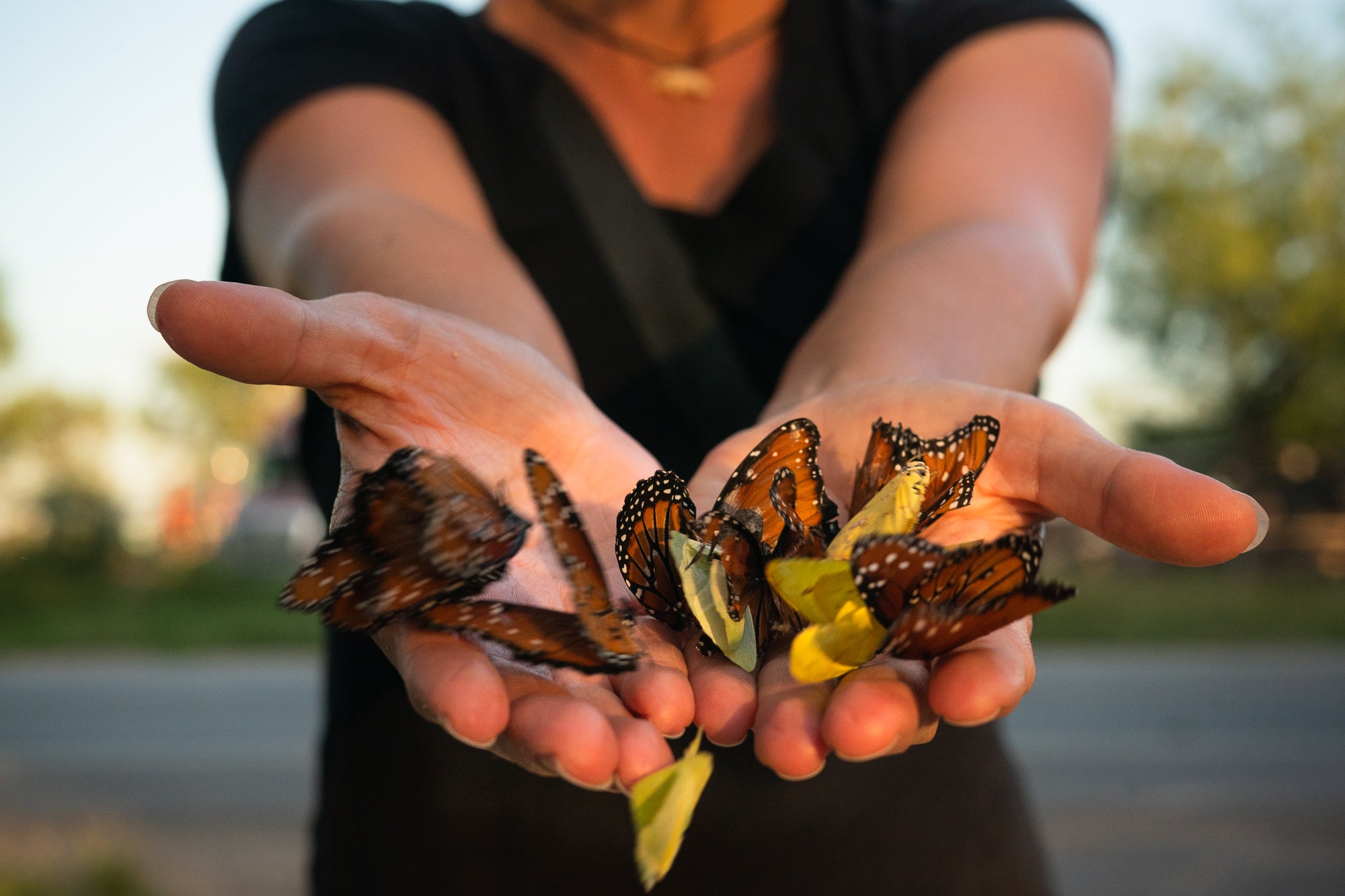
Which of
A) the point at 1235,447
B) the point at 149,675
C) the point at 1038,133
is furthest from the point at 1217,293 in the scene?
the point at 1038,133

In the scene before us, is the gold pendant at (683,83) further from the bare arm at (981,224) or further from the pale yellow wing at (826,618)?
A: the pale yellow wing at (826,618)

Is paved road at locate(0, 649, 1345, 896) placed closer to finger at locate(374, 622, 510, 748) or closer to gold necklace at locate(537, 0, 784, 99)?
gold necklace at locate(537, 0, 784, 99)

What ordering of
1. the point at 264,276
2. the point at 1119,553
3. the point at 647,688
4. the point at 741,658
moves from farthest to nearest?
the point at 1119,553
the point at 264,276
the point at 741,658
the point at 647,688

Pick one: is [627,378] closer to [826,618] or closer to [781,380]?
[781,380]

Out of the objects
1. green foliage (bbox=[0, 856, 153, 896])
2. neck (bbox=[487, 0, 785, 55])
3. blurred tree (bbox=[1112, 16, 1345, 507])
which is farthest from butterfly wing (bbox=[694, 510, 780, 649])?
blurred tree (bbox=[1112, 16, 1345, 507])

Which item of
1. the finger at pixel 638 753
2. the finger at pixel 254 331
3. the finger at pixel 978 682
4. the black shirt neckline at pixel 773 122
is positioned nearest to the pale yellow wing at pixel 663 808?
the finger at pixel 638 753

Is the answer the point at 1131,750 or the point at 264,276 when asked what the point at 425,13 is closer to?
the point at 264,276
